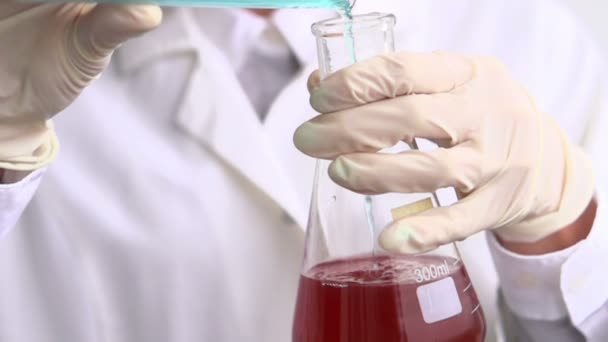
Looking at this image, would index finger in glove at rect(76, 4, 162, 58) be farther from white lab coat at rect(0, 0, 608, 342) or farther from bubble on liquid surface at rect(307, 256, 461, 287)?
white lab coat at rect(0, 0, 608, 342)

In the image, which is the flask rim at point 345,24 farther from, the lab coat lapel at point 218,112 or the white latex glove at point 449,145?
the lab coat lapel at point 218,112

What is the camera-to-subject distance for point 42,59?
0.80 m

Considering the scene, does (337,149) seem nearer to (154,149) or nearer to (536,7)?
(154,149)

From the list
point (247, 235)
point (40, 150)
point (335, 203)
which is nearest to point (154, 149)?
point (247, 235)

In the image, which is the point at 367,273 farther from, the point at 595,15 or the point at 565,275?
the point at 595,15

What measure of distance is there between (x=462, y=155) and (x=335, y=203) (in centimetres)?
13

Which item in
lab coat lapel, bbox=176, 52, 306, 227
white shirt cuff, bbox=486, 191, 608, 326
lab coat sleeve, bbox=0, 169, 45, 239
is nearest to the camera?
lab coat sleeve, bbox=0, 169, 45, 239

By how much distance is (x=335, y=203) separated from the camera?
807 mm

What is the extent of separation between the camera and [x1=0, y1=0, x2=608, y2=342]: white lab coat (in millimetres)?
1128

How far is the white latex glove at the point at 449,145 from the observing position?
29.8 inches

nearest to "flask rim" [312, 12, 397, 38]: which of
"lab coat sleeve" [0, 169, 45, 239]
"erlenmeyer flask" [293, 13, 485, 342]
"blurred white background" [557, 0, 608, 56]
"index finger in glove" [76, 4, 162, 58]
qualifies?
"erlenmeyer flask" [293, 13, 485, 342]

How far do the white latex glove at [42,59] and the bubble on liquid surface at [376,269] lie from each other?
0.27 m

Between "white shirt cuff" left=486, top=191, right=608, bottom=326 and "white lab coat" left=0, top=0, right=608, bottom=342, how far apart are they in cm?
13

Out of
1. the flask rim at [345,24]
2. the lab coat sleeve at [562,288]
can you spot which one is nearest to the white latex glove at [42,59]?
the flask rim at [345,24]
